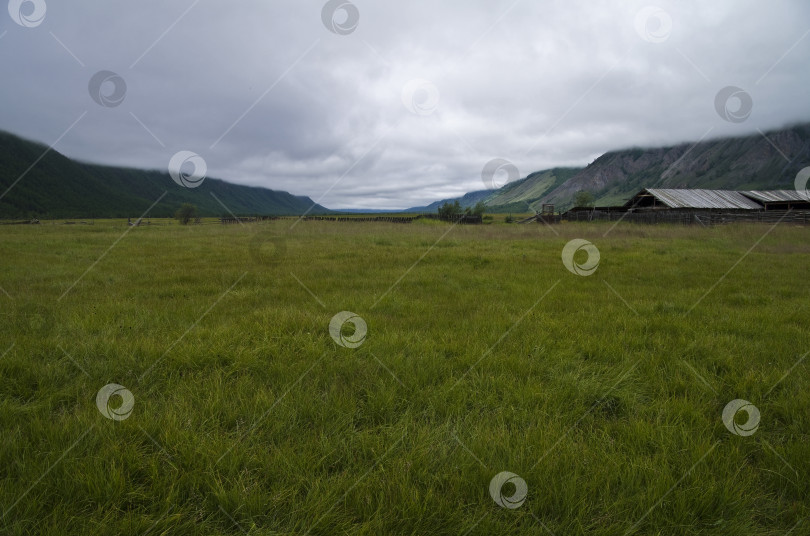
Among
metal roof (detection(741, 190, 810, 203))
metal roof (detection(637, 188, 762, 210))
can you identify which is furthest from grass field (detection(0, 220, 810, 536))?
metal roof (detection(741, 190, 810, 203))

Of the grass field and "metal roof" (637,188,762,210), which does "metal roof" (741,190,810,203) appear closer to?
"metal roof" (637,188,762,210)

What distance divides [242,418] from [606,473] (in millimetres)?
2819

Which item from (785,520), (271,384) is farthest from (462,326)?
(785,520)

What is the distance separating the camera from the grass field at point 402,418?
2.04 metres

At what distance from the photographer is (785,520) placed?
207 cm

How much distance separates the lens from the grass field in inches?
80.4

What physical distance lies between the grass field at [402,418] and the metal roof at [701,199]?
46.0 metres

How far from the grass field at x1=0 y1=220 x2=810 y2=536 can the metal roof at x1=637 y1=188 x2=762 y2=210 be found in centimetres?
4605

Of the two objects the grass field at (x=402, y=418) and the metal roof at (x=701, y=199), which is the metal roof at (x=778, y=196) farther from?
the grass field at (x=402, y=418)

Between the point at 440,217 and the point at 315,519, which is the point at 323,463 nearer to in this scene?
the point at 315,519

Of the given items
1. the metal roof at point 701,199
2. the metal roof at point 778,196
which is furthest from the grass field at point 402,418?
the metal roof at point 778,196

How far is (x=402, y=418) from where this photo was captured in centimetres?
293

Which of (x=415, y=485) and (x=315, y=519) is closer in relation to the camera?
(x=315, y=519)

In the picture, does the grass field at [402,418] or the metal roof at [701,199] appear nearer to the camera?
the grass field at [402,418]
